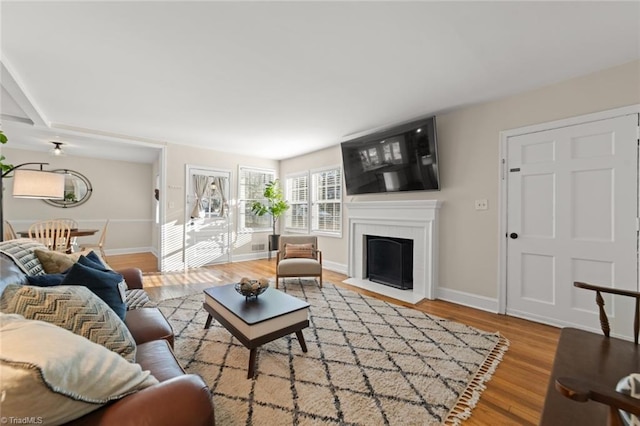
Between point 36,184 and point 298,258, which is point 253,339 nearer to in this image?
point 298,258

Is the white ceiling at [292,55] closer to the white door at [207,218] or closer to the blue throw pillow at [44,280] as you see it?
the blue throw pillow at [44,280]

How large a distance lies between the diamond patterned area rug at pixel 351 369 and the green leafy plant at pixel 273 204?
3.21 metres

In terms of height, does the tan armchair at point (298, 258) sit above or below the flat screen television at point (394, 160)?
below

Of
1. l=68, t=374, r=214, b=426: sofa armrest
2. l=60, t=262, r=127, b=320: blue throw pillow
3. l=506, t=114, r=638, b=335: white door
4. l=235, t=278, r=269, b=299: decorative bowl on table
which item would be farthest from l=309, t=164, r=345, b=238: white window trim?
l=68, t=374, r=214, b=426: sofa armrest

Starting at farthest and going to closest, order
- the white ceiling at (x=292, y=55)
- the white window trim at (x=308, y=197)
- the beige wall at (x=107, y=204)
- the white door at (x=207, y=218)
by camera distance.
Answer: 1. the beige wall at (x=107, y=204)
2. the white window trim at (x=308, y=197)
3. the white door at (x=207, y=218)
4. the white ceiling at (x=292, y=55)

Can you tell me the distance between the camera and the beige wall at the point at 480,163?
101 inches

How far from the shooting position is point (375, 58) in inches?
88.8

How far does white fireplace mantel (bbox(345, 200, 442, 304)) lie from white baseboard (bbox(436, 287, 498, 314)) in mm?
120

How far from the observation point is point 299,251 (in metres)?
4.15

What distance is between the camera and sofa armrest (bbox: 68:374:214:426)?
0.76 m

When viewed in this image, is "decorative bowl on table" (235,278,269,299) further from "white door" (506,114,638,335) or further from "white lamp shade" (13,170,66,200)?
"white lamp shade" (13,170,66,200)

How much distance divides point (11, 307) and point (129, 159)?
23.4 ft

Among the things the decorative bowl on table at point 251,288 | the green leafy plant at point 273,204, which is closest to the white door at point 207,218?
the green leafy plant at point 273,204

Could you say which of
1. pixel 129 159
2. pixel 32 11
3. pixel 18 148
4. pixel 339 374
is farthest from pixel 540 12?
pixel 18 148
